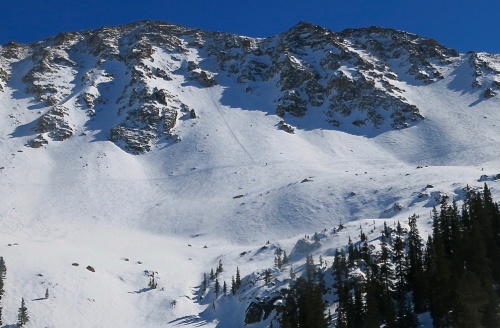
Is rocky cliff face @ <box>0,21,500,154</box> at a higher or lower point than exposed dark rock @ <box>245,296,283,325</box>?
higher

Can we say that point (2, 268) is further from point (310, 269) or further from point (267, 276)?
point (310, 269)

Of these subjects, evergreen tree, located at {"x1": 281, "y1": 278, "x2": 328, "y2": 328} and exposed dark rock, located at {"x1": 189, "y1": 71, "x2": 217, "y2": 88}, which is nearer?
evergreen tree, located at {"x1": 281, "y1": 278, "x2": 328, "y2": 328}

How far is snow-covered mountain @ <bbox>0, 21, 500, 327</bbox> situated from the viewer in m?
79.9

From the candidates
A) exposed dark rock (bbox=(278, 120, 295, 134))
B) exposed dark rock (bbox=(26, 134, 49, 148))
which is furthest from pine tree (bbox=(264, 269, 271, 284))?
exposed dark rock (bbox=(26, 134, 49, 148))

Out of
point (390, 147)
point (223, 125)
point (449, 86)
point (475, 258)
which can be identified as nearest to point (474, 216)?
point (475, 258)

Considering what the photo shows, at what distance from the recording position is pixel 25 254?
275ft

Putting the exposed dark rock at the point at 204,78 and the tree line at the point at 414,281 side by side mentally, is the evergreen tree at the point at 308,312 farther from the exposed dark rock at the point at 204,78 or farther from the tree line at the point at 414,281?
the exposed dark rock at the point at 204,78

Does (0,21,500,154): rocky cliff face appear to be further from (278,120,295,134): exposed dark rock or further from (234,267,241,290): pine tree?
(234,267,241,290): pine tree

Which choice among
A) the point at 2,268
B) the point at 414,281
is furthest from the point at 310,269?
the point at 2,268

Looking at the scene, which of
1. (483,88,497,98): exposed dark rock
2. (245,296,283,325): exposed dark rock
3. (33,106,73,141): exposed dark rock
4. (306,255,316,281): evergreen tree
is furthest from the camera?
(483,88,497,98): exposed dark rock

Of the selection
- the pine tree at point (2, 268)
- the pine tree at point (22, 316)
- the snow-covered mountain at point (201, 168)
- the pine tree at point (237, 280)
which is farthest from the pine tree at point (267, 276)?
the pine tree at point (2, 268)

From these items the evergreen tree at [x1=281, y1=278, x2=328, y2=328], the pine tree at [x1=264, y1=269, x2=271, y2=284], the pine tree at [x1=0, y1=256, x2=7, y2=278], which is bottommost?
the evergreen tree at [x1=281, y1=278, x2=328, y2=328]

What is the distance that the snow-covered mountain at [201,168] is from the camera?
262ft

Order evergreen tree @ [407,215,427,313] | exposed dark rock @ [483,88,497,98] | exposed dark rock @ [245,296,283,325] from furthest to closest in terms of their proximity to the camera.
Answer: exposed dark rock @ [483,88,497,98], exposed dark rock @ [245,296,283,325], evergreen tree @ [407,215,427,313]
